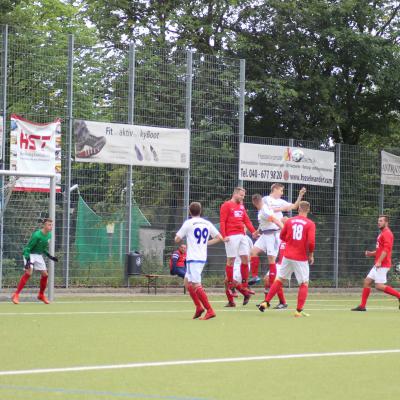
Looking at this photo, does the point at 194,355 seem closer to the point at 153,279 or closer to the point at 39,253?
the point at 39,253

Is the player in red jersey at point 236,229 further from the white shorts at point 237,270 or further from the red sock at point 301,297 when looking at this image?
the red sock at point 301,297

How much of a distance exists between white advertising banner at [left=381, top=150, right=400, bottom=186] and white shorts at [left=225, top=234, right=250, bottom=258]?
12154 millimetres

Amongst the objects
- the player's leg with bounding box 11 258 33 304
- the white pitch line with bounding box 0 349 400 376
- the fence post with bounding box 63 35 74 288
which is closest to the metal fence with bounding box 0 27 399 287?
the fence post with bounding box 63 35 74 288

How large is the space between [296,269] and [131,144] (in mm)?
9536

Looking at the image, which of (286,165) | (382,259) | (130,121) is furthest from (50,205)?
(286,165)

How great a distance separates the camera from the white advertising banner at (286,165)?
2942cm

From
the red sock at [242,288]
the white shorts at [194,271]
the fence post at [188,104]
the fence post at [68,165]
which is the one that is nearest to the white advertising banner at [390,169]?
the fence post at [188,104]

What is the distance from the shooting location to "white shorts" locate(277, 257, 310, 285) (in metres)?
18.4

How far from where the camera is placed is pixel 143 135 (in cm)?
2738

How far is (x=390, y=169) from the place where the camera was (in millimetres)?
33031

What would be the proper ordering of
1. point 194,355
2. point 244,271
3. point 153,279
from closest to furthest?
1. point 194,355
2. point 244,271
3. point 153,279

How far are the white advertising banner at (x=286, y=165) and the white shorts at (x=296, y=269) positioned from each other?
35.1ft

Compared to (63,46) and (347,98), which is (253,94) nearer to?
(347,98)

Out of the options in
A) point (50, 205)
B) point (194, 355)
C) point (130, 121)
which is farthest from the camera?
point (130, 121)
